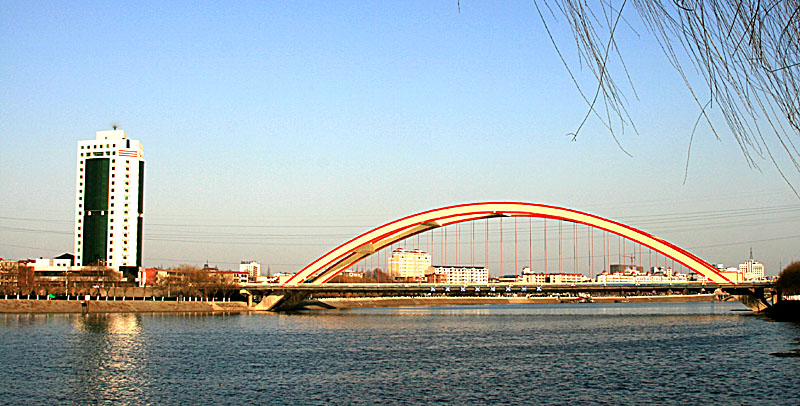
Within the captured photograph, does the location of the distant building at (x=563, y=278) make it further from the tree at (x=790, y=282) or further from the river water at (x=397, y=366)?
the river water at (x=397, y=366)

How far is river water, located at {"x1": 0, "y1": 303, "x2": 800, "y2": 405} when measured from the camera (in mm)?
19734

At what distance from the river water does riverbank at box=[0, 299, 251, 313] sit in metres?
19.1

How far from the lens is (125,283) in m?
79.7

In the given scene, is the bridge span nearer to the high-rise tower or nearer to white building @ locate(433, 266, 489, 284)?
the high-rise tower

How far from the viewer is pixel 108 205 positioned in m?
84.2

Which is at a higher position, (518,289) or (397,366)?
(518,289)

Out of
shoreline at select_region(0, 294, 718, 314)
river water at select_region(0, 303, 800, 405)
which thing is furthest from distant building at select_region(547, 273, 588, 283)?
river water at select_region(0, 303, 800, 405)

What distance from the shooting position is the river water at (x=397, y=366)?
64.7 ft

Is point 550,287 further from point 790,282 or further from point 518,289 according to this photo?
point 790,282

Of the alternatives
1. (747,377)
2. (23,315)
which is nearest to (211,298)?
(23,315)

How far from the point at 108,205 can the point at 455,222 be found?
39611 millimetres

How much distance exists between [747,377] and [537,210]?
45.7m

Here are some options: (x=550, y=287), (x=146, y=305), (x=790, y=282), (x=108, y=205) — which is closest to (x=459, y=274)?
(x=108, y=205)

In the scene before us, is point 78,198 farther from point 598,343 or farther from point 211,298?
point 598,343
